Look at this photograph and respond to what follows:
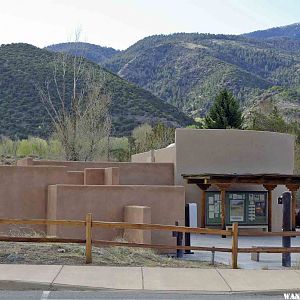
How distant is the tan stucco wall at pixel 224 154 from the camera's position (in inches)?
1198

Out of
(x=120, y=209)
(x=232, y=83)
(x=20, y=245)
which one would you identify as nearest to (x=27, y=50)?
(x=232, y=83)

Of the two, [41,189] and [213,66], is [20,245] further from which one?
[213,66]

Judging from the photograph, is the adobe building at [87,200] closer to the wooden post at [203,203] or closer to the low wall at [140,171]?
the low wall at [140,171]

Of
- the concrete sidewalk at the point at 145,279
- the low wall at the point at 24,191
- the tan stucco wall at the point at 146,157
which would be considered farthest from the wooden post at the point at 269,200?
the concrete sidewalk at the point at 145,279

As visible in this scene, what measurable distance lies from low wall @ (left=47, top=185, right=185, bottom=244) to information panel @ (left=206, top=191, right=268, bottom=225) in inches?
259

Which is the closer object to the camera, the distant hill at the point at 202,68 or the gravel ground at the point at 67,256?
the gravel ground at the point at 67,256

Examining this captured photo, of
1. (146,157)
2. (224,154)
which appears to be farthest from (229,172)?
(146,157)

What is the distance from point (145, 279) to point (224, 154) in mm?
18967

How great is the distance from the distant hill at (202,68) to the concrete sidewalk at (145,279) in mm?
81011

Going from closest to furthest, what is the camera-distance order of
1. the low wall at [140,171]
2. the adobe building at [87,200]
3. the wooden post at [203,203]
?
the adobe building at [87,200] → the low wall at [140,171] → the wooden post at [203,203]

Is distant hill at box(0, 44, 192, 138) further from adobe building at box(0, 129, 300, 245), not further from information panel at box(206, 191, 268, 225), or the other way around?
information panel at box(206, 191, 268, 225)

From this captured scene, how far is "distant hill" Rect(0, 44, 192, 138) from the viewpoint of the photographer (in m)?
61.8

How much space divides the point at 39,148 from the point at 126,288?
4439 cm

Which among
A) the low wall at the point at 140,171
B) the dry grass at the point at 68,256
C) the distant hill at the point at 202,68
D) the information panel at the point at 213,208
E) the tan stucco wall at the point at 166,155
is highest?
the distant hill at the point at 202,68
